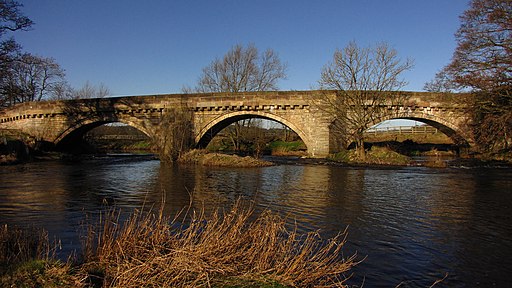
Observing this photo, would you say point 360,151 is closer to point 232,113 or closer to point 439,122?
point 439,122

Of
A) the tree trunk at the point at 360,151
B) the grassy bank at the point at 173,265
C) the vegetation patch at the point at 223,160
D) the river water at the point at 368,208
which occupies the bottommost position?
the river water at the point at 368,208

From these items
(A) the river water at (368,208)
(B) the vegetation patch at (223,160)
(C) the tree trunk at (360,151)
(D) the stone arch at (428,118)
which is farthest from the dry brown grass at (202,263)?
(D) the stone arch at (428,118)

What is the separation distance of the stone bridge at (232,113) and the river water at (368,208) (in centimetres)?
1110

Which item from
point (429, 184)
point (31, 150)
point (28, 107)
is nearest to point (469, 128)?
point (429, 184)

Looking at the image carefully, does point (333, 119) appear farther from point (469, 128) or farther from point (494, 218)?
point (494, 218)

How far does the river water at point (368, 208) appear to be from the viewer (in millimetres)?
5223

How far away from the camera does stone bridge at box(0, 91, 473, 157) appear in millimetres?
26672

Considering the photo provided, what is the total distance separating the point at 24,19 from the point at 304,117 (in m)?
20.2

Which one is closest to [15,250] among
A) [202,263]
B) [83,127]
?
[202,263]

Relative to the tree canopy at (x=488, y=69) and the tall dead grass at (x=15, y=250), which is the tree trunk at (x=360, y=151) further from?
the tall dead grass at (x=15, y=250)

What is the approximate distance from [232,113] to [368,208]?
19.7 meters

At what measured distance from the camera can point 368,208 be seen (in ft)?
30.3

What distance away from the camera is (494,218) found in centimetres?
820

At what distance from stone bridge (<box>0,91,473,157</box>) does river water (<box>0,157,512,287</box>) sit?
11103 mm
